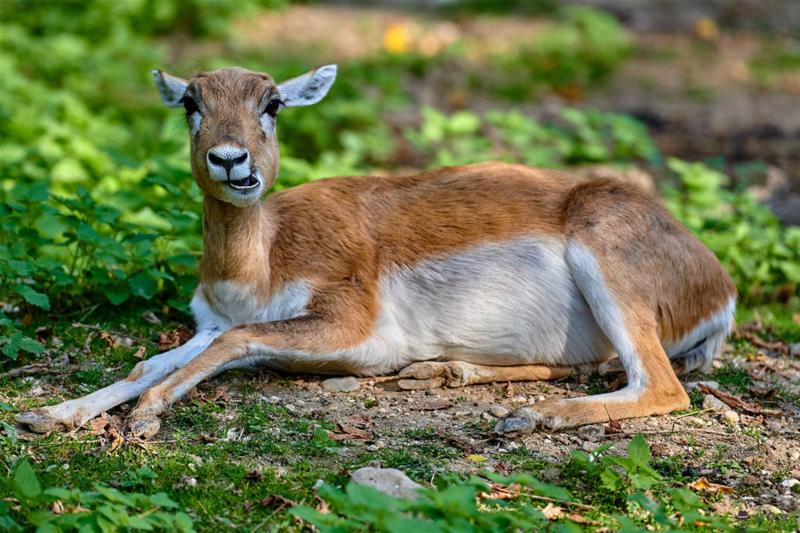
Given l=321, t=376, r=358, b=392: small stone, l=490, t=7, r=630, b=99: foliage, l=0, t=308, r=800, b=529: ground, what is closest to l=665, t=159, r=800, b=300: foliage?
l=0, t=308, r=800, b=529: ground

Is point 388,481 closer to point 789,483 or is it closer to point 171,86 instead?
point 789,483

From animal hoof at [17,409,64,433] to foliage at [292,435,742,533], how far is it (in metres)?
1.56

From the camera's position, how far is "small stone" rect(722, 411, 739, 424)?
233 inches

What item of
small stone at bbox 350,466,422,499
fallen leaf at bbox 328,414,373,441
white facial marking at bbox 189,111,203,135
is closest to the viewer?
small stone at bbox 350,466,422,499

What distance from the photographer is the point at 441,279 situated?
633cm

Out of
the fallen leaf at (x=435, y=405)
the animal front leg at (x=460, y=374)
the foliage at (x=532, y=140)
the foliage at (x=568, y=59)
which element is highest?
the foliage at (x=568, y=59)

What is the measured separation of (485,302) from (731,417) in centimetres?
141

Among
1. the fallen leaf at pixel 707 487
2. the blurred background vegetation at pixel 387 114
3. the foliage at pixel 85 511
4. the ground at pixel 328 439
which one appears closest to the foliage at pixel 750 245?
the blurred background vegetation at pixel 387 114

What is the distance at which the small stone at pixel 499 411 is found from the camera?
5852 millimetres

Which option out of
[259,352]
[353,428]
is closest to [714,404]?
[353,428]

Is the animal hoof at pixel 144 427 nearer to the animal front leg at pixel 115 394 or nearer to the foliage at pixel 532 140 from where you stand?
the animal front leg at pixel 115 394

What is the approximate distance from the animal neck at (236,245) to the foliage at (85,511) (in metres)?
1.83

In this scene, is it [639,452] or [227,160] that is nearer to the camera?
[639,452]

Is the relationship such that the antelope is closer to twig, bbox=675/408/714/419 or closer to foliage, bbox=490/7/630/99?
twig, bbox=675/408/714/419
